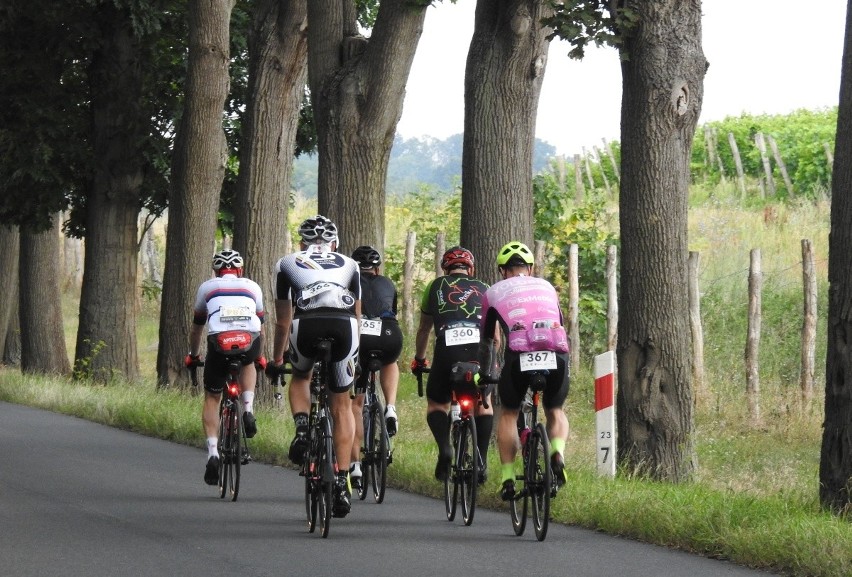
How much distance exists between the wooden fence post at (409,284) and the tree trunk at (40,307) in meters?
6.71

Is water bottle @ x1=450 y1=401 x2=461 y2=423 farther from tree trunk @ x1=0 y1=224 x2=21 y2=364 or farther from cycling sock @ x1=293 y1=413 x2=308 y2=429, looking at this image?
tree trunk @ x1=0 y1=224 x2=21 y2=364

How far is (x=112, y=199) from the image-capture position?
26.7 meters

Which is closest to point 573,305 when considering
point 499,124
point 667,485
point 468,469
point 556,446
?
point 499,124

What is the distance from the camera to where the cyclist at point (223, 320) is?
42.7ft

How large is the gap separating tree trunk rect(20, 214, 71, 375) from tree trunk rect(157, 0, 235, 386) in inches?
308

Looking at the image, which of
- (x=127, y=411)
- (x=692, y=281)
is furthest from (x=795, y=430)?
(x=127, y=411)

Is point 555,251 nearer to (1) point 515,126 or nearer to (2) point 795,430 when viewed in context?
(2) point 795,430

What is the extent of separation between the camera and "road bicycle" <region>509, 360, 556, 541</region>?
34.1 ft

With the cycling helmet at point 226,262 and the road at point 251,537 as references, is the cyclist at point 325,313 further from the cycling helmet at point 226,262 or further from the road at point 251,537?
the cycling helmet at point 226,262

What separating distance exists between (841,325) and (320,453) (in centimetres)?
365

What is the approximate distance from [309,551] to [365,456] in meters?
2.93

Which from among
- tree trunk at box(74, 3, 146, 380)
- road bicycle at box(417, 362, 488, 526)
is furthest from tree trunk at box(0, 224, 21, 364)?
road bicycle at box(417, 362, 488, 526)

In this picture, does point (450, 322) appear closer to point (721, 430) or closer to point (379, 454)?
point (379, 454)

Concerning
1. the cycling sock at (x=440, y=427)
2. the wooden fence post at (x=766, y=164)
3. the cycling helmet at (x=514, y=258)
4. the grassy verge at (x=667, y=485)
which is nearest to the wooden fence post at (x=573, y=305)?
the grassy verge at (x=667, y=485)
